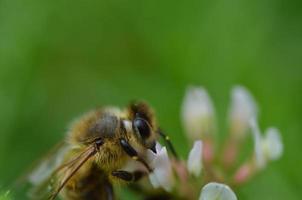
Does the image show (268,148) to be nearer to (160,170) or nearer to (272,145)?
(272,145)

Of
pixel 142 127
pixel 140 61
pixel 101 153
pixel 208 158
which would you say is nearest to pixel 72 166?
pixel 101 153

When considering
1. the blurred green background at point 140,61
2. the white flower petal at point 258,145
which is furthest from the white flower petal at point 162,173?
the blurred green background at point 140,61

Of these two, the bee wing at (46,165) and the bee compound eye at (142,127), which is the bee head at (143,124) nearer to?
the bee compound eye at (142,127)

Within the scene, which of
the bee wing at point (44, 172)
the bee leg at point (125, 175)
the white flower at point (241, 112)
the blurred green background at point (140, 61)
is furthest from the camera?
the blurred green background at point (140, 61)

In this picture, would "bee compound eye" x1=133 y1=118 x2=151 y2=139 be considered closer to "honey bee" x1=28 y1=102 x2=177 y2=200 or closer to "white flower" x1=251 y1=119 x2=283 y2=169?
"honey bee" x1=28 y1=102 x2=177 y2=200

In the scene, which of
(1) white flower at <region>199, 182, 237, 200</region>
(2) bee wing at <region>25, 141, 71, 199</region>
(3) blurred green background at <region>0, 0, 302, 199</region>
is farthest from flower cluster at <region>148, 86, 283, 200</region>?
(3) blurred green background at <region>0, 0, 302, 199</region>
